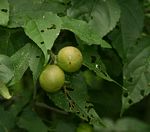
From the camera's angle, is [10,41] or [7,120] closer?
[10,41]

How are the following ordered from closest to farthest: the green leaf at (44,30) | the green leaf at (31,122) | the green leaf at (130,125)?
the green leaf at (44,30) → the green leaf at (31,122) → the green leaf at (130,125)

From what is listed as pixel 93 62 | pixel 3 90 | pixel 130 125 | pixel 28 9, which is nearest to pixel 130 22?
pixel 93 62

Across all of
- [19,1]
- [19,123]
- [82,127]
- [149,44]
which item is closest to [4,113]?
[19,123]

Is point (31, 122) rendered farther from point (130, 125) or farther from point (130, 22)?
point (130, 125)

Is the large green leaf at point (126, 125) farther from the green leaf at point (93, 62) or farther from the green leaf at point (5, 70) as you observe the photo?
the green leaf at point (5, 70)

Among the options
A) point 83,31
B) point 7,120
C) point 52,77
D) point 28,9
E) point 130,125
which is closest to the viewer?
point 52,77

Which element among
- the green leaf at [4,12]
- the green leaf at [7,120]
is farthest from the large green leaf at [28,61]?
the green leaf at [7,120]

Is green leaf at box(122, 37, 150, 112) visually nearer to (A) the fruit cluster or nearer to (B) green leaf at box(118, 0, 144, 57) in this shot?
(B) green leaf at box(118, 0, 144, 57)

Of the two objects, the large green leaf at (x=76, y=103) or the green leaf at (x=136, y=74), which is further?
the green leaf at (x=136, y=74)
